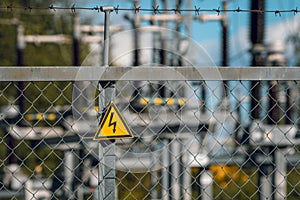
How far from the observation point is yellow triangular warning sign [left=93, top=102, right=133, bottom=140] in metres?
2.39

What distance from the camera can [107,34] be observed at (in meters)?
2.46

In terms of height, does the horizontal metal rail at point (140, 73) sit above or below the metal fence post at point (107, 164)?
above

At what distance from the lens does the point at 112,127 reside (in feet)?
7.88

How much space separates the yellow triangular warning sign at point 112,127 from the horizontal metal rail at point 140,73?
13 centimetres

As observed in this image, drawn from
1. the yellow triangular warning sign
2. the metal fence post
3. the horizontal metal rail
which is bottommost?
the metal fence post

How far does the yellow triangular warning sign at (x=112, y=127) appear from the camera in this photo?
2387mm

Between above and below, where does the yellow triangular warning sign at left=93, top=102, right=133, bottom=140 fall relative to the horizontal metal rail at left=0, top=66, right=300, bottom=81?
below

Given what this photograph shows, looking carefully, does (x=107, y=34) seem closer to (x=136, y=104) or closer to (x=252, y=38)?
(x=136, y=104)

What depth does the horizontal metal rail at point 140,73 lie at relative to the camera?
2.36m

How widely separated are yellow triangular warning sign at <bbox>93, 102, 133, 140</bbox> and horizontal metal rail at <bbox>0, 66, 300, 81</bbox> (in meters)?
0.13

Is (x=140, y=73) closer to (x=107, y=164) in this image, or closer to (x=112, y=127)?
(x=112, y=127)

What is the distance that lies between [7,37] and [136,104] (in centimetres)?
1449

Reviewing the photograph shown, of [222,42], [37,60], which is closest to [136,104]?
[222,42]

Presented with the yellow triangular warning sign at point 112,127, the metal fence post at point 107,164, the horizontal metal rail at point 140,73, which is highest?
the horizontal metal rail at point 140,73
